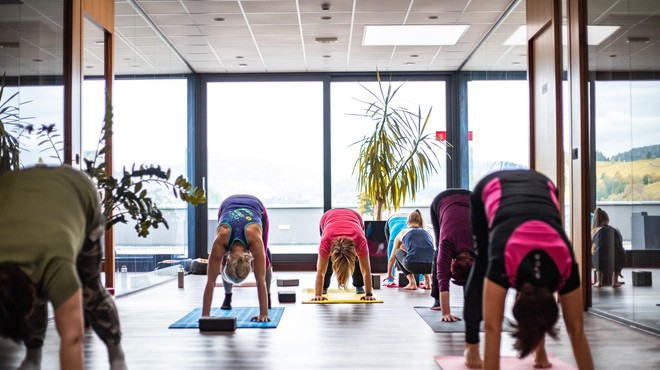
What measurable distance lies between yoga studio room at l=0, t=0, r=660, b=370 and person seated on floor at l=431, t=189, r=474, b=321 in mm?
18

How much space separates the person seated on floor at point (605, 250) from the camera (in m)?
5.12

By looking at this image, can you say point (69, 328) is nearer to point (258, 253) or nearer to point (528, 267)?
point (528, 267)

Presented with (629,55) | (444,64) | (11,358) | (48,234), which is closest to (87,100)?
(11,358)

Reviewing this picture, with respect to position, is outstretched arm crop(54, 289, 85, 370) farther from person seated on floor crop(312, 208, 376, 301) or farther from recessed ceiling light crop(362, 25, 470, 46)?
recessed ceiling light crop(362, 25, 470, 46)

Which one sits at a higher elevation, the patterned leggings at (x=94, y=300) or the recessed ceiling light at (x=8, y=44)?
the recessed ceiling light at (x=8, y=44)

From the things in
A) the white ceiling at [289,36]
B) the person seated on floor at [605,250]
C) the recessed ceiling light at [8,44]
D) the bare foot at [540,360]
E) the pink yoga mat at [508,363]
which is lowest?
the pink yoga mat at [508,363]

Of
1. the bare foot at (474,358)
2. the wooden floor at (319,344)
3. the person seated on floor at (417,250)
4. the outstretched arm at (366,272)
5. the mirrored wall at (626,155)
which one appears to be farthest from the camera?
the person seated on floor at (417,250)

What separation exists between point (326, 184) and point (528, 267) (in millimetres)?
8607

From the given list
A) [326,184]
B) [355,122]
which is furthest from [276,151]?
[355,122]

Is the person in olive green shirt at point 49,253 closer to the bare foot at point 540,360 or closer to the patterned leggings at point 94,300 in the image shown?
the patterned leggings at point 94,300

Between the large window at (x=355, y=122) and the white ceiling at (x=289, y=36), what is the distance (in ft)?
1.17

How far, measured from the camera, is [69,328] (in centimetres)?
234

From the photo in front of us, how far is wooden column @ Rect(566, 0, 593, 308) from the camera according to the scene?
5656mm

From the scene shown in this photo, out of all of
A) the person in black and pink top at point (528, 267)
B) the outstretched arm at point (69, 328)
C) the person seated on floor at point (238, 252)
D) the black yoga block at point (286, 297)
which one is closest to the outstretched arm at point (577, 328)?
the person in black and pink top at point (528, 267)
